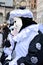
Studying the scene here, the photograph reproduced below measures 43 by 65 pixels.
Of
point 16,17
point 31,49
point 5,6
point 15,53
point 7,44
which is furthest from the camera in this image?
point 5,6

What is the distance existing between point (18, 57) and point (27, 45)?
0.11m

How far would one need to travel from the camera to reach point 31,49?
6.37 feet

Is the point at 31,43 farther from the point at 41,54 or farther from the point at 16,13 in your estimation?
the point at 16,13

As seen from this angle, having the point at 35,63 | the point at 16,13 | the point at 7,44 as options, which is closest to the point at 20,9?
the point at 16,13

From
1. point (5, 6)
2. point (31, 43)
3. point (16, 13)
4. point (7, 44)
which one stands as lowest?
point (5, 6)

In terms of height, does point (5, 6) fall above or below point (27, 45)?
below

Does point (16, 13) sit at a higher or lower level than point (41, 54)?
higher

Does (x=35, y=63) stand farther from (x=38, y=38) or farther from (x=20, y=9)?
(x=20, y=9)

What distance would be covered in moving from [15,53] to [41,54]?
0.77 ft

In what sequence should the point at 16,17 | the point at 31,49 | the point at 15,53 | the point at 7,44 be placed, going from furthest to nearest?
the point at 7,44 < the point at 16,17 < the point at 15,53 < the point at 31,49

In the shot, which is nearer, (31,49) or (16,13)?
(31,49)

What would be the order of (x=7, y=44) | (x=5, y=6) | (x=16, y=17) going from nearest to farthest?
(x=16, y=17)
(x=7, y=44)
(x=5, y=6)

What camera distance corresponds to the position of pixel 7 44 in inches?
103

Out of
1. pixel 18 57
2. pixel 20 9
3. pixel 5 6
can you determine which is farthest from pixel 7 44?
pixel 5 6
